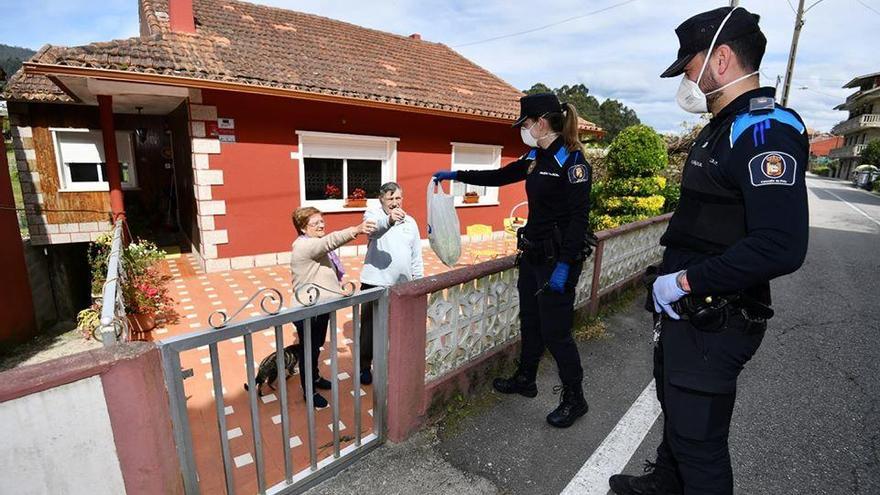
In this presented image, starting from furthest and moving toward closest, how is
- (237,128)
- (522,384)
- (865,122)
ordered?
1. (865,122)
2. (237,128)
3. (522,384)

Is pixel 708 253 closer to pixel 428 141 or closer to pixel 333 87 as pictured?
pixel 333 87

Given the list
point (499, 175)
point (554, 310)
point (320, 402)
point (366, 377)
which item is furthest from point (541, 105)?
point (320, 402)

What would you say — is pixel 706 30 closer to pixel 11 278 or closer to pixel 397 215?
pixel 397 215

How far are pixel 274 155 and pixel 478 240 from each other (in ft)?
16.8

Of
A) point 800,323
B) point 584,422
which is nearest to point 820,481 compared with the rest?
point 584,422

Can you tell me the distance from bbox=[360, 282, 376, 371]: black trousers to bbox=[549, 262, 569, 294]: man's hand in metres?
1.49

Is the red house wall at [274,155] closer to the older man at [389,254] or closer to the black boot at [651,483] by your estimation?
the older man at [389,254]

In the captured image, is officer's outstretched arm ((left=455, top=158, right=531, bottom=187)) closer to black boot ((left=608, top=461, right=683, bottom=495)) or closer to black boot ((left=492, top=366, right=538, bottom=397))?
black boot ((left=492, top=366, right=538, bottom=397))

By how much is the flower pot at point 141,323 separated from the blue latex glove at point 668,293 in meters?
5.15

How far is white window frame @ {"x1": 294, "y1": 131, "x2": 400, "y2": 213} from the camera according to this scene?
7.49m

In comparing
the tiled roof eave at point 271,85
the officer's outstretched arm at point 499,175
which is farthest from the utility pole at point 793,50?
the officer's outstretched arm at point 499,175

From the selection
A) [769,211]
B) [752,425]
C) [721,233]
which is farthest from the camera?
[752,425]

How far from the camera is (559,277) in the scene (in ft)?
8.74

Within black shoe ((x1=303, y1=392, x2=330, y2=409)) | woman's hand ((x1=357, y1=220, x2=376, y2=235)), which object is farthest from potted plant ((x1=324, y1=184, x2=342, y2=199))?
woman's hand ((x1=357, y1=220, x2=376, y2=235))
